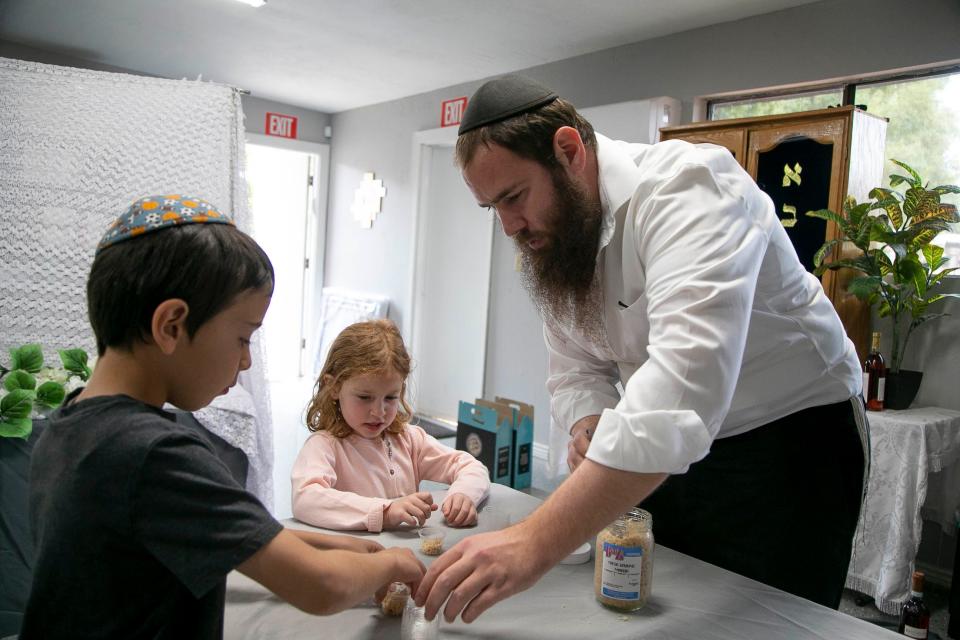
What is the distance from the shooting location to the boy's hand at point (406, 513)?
1.34 meters

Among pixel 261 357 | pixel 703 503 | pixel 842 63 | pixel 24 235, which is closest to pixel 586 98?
pixel 842 63

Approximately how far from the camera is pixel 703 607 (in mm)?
1052

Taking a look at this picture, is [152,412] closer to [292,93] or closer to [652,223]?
[652,223]

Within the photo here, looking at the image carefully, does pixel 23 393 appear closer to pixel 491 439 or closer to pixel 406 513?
pixel 406 513

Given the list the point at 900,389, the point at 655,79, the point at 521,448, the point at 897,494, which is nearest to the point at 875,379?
the point at 900,389

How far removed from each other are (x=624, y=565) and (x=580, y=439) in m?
0.37

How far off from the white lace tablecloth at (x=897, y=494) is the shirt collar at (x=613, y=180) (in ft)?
6.52

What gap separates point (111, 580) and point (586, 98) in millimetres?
4447

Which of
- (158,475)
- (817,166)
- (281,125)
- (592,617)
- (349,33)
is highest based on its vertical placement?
(349,33)

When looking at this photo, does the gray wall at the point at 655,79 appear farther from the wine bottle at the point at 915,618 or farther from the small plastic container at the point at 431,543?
the small plastic container at the point at 431,543

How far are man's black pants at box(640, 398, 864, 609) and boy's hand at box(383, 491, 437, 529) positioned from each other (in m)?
0.51

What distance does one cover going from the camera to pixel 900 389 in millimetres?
3062

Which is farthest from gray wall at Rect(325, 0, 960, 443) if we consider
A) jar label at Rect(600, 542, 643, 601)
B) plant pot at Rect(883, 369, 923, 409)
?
jar label at Rect(600, 542, 643, 601)

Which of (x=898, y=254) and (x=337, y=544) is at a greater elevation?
(x=898, y=254)
